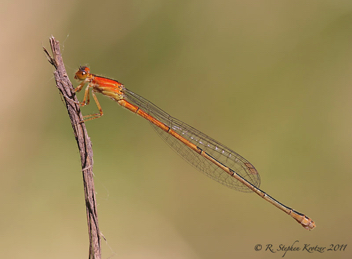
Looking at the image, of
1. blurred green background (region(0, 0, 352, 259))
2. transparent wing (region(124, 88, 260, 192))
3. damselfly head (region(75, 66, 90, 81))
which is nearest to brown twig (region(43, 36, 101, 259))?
damselfly head (region(75, 66, 90, 81))

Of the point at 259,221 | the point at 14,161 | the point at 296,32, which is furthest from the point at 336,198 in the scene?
the point at 14,161

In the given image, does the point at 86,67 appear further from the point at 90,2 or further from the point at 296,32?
the point at 296,32

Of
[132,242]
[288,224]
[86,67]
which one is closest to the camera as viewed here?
[86,67]

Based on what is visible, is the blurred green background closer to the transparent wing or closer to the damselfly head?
the transparent wing

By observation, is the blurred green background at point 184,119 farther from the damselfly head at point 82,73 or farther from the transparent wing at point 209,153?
the damselfly head at point 82,73


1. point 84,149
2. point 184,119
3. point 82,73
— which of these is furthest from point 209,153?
point 84,149

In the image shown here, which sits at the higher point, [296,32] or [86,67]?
[296,32]

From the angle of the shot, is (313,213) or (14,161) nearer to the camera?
(14,161)
